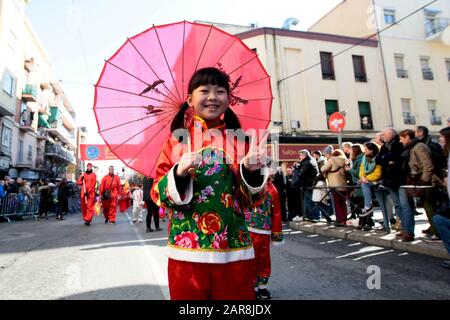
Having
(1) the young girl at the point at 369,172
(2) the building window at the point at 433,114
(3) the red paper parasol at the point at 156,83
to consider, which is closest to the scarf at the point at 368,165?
(1) the young girl at the point at 369,172

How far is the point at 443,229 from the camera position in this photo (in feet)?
12.5

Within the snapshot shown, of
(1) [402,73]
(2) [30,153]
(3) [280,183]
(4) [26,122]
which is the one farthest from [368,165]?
(2) [30,153]

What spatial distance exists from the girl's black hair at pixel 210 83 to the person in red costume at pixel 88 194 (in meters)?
9.44

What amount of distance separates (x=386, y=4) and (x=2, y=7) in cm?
2658

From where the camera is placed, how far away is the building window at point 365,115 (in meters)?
20.4

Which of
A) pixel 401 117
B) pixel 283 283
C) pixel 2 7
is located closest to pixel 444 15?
pixel 401 117

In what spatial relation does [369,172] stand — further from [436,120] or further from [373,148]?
[436,120]

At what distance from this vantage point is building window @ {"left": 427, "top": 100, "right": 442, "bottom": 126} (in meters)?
21.7

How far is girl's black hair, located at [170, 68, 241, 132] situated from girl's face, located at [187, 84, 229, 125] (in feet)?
0.12

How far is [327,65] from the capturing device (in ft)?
67.1

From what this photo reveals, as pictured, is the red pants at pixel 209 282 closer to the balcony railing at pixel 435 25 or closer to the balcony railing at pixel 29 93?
the balcony railing at pixel 435 25

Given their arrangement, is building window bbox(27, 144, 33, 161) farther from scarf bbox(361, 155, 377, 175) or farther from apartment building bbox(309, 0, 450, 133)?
scarf bbox(361, 155, 377, 175)

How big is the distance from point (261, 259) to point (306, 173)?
220 inches

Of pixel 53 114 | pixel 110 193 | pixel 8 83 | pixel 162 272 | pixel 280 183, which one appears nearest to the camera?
pixel 162 272
